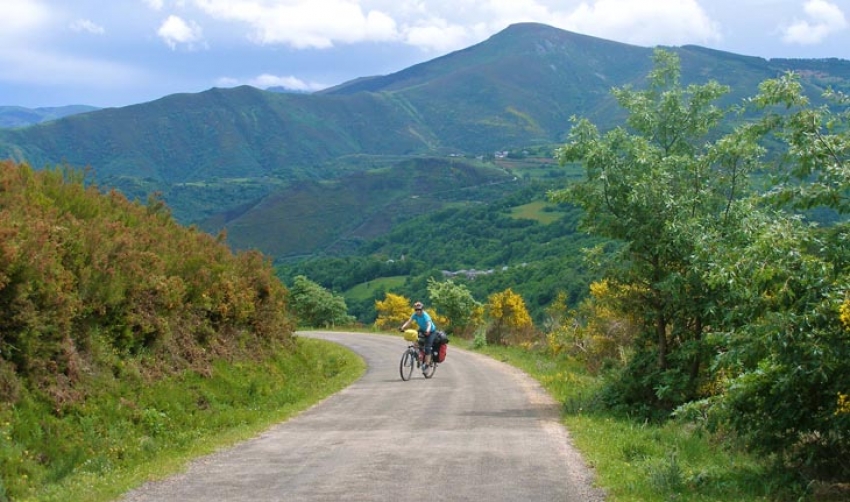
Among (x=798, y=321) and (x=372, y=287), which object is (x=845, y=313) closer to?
(x=798, y=321)

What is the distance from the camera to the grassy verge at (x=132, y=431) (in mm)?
8586

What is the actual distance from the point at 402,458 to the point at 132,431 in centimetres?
410

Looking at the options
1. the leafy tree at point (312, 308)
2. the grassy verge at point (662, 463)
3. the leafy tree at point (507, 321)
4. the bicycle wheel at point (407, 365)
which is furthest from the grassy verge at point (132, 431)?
the leafy tree at point (312, 308)

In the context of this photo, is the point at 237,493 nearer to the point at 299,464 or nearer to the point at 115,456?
the point at 299,464

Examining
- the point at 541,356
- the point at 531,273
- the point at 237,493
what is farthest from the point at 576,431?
the point at 531,273

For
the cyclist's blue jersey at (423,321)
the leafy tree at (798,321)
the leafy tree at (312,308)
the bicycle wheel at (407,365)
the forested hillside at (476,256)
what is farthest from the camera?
the forested hillside at (476,256)

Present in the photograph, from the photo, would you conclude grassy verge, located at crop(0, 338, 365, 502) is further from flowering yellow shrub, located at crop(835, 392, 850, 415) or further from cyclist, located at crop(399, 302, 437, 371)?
flowering yellow shrub, located at crop(835, 392, 850, 415)

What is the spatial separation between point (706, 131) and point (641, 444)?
22.7ft

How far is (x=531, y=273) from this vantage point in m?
103

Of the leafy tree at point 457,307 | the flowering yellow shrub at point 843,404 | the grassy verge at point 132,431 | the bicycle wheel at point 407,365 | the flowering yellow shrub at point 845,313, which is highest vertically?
the flowering yellow shrub at point 845,313

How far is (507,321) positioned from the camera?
39531mm

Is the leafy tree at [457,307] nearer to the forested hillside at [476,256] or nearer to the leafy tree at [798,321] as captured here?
the forested hillside at [476,256]

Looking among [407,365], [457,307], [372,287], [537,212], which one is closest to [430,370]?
[407,365]

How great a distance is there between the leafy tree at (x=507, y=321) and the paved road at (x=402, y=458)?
65.8 feet
